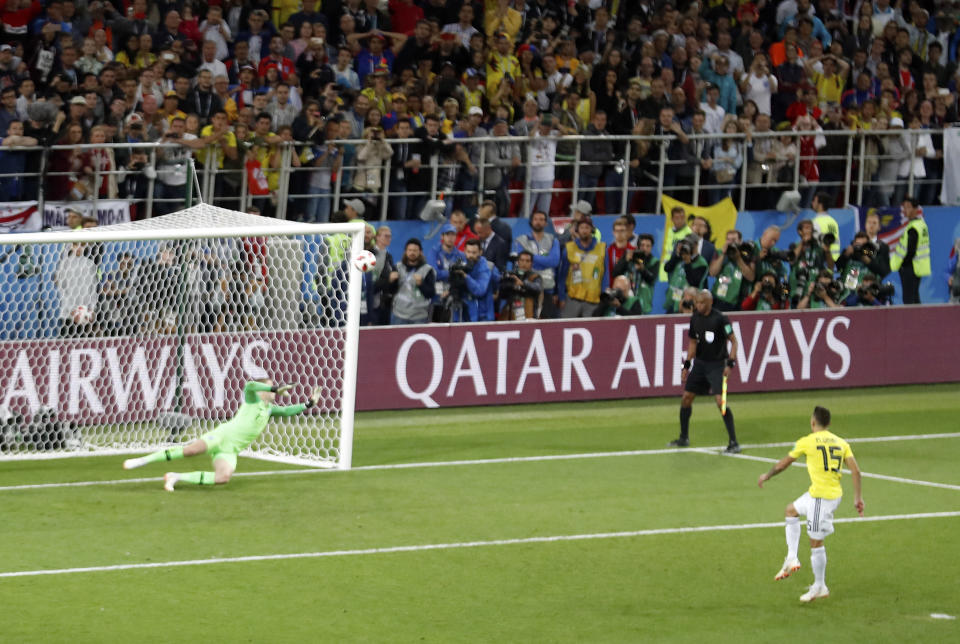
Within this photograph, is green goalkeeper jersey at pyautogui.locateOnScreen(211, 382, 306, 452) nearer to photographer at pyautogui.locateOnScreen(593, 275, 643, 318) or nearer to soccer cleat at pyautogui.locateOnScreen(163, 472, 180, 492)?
soccer cleat at pyautogui.locateOnScreen(163, 472, 180, 492)

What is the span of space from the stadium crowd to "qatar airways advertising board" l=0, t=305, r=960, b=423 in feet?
2.04

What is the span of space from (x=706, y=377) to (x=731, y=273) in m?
4.70

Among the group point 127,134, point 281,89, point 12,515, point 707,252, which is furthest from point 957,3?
point 12,515

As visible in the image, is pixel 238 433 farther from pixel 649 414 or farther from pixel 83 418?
pixel 649 414

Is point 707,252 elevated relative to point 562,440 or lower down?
elevated

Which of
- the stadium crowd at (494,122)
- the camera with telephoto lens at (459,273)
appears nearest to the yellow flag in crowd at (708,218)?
the stadium crowd at (494,122)

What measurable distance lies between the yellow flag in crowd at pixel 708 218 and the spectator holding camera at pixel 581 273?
5.26 ft

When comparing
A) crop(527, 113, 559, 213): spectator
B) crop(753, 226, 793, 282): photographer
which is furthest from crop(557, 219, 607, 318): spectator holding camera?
crop(753, 226, 793, 282): photographer

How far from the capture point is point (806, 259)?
23469 mm

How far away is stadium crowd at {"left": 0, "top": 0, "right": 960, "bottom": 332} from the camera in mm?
20500

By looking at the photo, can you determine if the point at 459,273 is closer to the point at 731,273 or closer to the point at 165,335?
the point at 731,273

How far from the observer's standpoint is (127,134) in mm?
20172

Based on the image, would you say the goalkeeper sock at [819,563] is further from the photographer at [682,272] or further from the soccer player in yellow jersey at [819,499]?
the photographer at [682,272]

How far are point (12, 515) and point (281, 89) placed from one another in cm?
826
